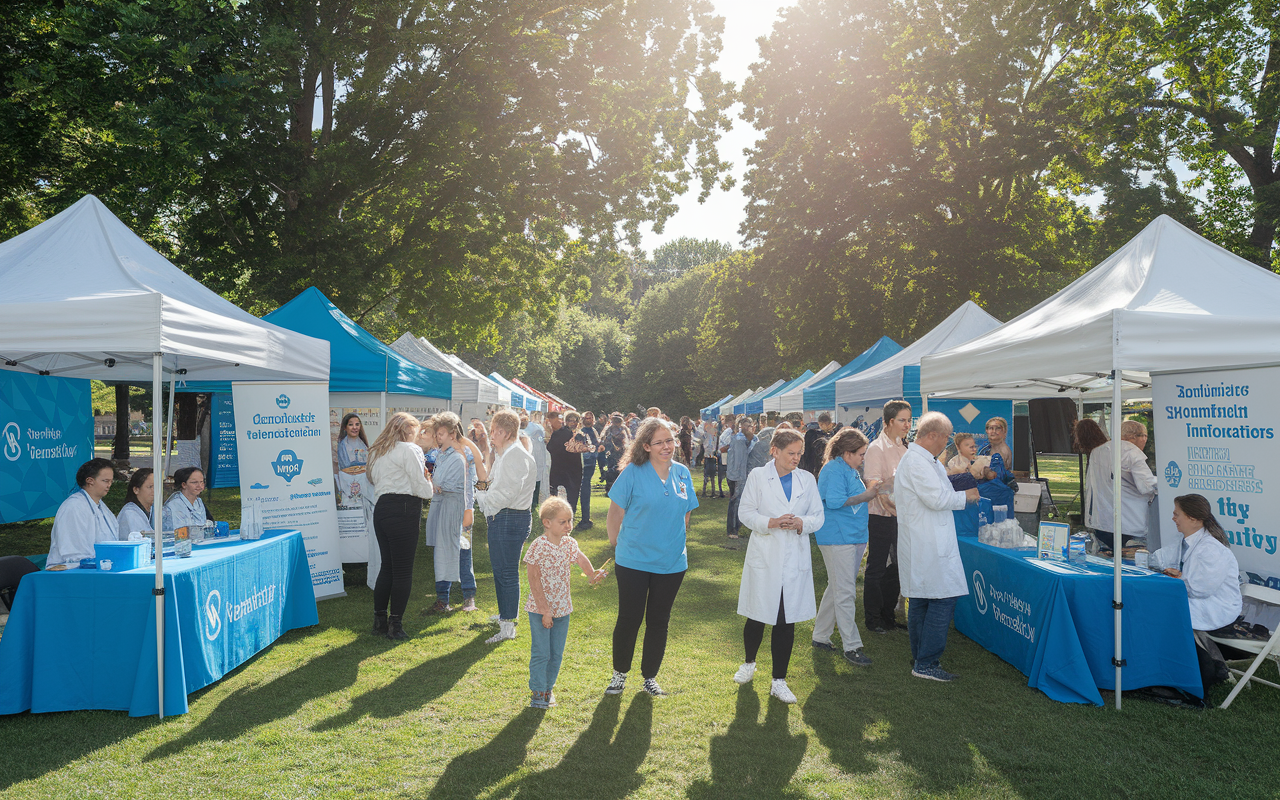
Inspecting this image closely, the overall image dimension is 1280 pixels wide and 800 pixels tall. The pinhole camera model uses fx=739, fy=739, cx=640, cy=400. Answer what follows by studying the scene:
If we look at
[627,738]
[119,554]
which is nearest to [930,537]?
[627,738]

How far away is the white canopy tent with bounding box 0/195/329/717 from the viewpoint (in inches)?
157

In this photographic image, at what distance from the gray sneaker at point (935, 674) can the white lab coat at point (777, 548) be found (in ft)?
3.61

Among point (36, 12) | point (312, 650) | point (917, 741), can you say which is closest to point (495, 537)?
point (312, 650)

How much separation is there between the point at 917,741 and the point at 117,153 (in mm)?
12737

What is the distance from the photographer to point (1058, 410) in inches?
516

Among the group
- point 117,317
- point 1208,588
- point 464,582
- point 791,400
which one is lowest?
point 464,582

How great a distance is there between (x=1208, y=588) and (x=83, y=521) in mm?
6761

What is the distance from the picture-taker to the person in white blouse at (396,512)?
18.2ft

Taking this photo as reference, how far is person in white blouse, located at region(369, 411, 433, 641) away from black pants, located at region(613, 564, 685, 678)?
197cm

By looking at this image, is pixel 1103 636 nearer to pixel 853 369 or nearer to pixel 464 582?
pixel 464 582

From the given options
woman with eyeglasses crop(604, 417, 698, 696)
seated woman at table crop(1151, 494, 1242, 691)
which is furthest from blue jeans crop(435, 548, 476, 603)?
seated woman at table crop(1151, 494, 1242, 691)

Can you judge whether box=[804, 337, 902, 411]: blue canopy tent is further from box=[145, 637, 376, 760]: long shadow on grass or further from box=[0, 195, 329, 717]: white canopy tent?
box=[145, 637, 376, 760]: long shadow on grass

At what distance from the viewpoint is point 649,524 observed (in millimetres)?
4145

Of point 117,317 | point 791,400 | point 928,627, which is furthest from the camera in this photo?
point 791,400
